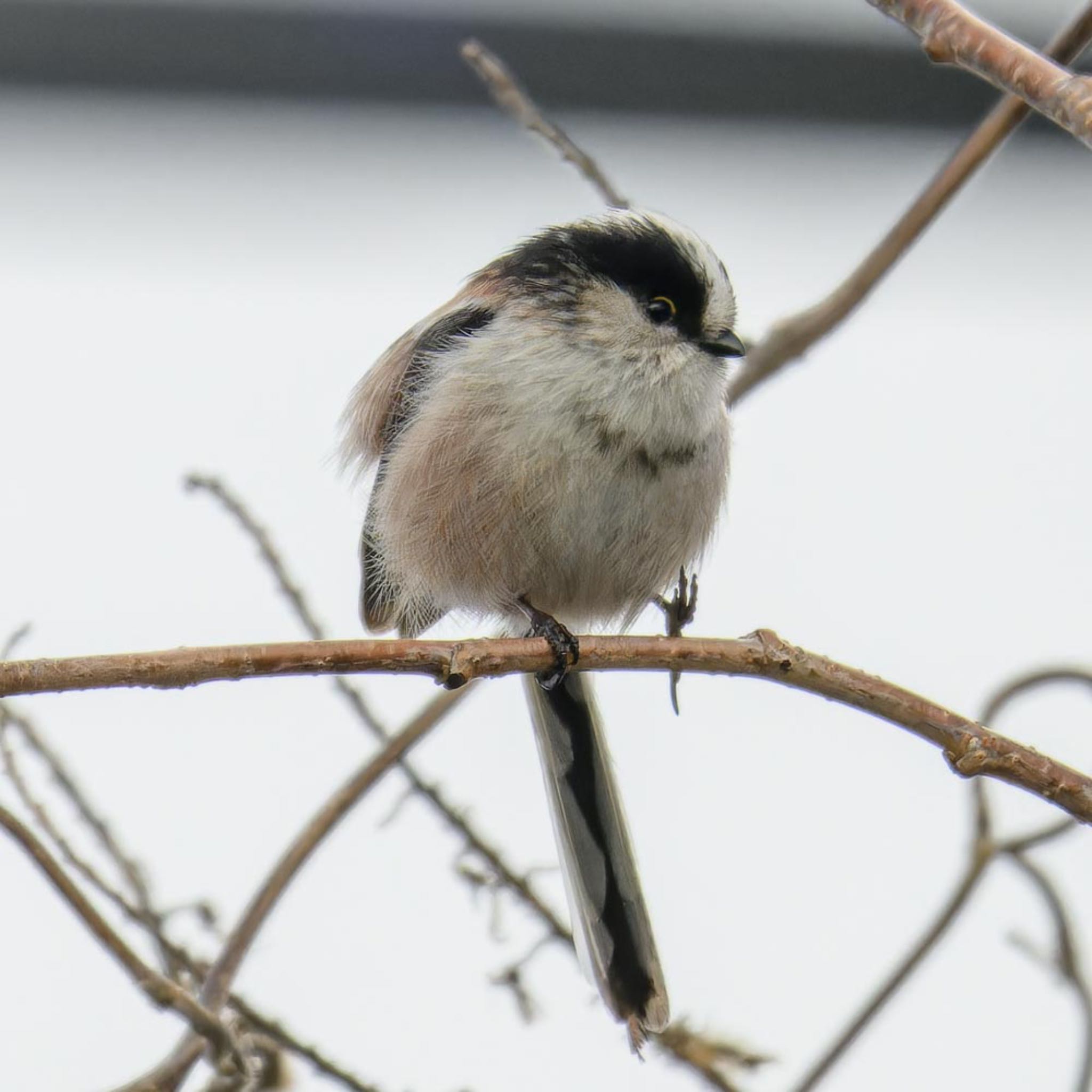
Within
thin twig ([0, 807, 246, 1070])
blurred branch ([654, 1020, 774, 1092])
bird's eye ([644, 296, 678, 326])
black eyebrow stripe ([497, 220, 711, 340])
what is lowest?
thin twig ([0, 807, 246, 1070])

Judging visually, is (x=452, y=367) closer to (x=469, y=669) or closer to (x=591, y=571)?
(x=591, y=571)

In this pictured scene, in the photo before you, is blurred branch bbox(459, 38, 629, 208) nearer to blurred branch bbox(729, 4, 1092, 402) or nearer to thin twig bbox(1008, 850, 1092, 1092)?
blurred branch bbox(729, 4, 1092, 402)

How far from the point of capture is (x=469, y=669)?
1.27 meters

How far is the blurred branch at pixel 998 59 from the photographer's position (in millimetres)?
1107

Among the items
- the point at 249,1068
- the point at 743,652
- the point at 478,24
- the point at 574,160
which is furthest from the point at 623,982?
the point at 478,24

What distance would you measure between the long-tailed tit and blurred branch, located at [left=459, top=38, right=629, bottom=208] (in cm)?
16

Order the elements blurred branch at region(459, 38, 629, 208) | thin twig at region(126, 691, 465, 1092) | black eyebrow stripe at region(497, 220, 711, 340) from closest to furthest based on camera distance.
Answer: thin twig at region(126, 691, 465, 1092)
blurred branch at region(459, 38, 629, 208)
black eyebrow stripe at region(497, 220, 711, 340)

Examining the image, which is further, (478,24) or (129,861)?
(478,24)

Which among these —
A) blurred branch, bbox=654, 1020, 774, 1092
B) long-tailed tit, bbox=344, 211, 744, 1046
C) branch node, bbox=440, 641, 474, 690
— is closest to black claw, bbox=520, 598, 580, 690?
long-tailed tit, bbox=344, 211, 744, 1046

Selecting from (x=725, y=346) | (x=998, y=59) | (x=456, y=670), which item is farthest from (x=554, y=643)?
(x=998, y=59)

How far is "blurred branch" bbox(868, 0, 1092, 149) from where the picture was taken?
111cm

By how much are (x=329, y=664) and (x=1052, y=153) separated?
3.63 m

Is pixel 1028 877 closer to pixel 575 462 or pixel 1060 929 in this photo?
pixel 1060 929

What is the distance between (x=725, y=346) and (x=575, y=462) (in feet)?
0.86
